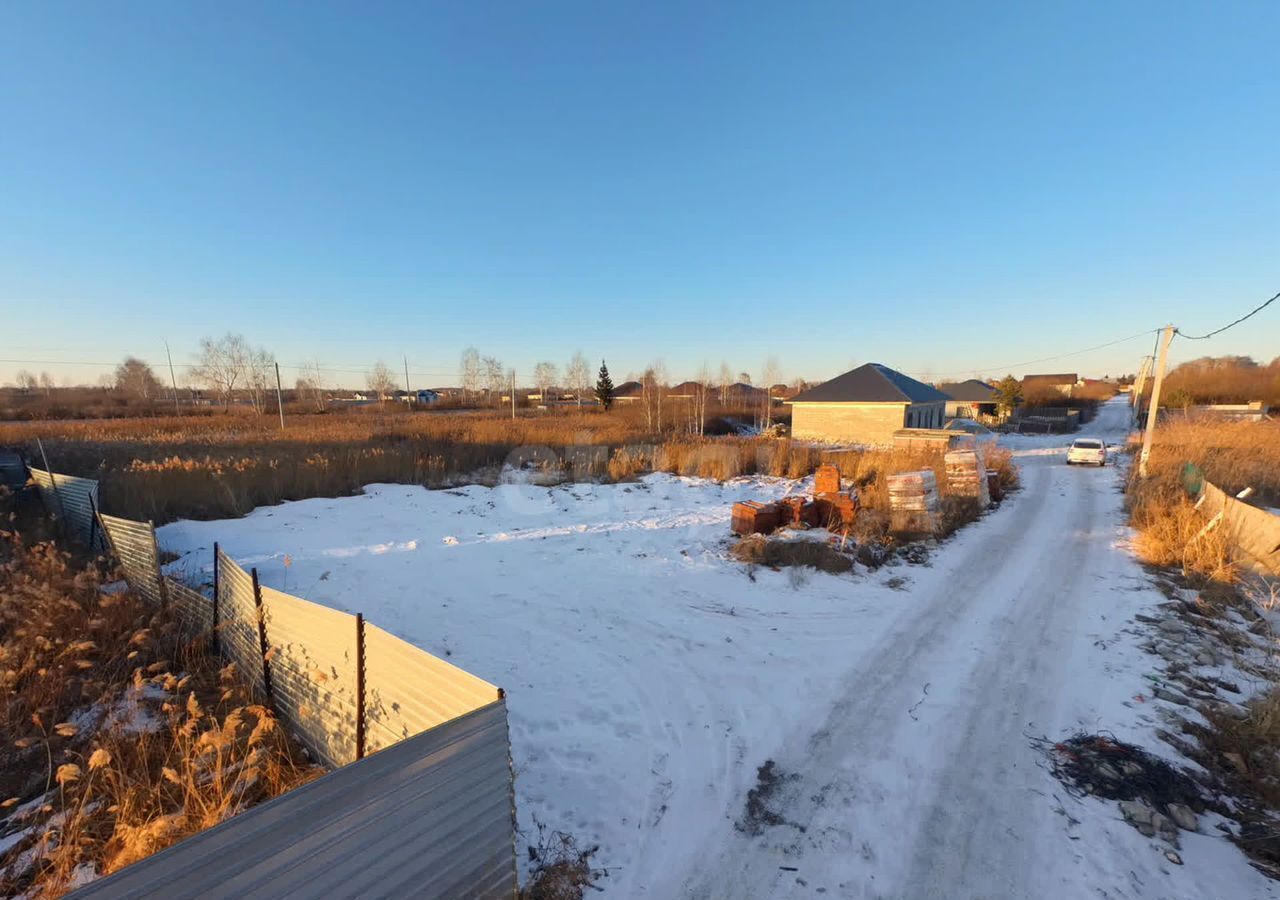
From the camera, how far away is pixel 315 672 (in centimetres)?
346

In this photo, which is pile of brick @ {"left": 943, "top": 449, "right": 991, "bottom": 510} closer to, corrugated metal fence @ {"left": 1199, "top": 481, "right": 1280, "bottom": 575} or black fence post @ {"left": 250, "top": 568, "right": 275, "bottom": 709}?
corrugated metal fence @ {"left": 1199, "top": 481, "right": 1280, "bottom": 575}

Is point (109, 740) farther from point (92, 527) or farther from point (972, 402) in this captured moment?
point (972, 402)

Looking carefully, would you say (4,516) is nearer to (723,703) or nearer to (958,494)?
(723,703)

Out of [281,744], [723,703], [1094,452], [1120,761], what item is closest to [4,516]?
[281,744]

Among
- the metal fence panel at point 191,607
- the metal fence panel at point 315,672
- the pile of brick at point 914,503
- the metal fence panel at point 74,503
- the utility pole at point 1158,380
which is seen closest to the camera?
the metal fence panel at point 315,672

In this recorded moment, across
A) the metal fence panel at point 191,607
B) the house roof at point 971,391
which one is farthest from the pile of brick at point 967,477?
the house roof at point 971,391

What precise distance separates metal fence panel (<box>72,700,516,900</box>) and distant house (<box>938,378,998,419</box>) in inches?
1963

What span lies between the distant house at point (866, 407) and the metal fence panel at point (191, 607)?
91.0 feet

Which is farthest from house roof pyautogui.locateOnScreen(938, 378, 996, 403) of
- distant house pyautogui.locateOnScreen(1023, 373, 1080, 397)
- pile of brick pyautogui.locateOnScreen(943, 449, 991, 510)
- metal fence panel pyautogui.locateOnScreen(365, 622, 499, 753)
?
metal fence panel pyautogui.locateOnScreen(365, 622, 499, 753)

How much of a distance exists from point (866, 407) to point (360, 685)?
92.6ft

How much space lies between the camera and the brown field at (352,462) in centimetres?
1038

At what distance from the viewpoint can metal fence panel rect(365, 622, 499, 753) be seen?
2.42 meters

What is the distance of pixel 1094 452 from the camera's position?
18.5 m

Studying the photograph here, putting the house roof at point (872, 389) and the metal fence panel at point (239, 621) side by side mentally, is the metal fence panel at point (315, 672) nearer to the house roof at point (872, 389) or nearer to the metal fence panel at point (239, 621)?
the metal fence panel at point (239, 621)
